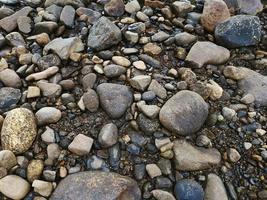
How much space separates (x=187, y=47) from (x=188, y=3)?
0.41 metres

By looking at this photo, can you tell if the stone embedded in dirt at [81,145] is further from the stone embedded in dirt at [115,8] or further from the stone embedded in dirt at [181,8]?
the stone embedded in dirt at [181,8]

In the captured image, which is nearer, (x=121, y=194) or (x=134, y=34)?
(x=121, y=194)

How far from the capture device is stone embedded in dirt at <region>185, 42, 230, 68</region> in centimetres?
231

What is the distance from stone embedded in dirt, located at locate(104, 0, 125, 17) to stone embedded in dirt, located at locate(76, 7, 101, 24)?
71mm

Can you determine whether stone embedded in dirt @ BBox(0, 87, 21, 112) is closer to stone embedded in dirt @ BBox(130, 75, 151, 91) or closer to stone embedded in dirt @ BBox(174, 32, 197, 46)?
stone embedded in dirt @ BBox(130, 75, 151, 91)

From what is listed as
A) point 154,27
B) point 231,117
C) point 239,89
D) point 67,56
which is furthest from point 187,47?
point 67,56

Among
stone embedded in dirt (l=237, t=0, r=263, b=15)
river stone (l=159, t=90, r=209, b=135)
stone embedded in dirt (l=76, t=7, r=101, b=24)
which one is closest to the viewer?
river stone (l=159, t=90, r=209, b=135)

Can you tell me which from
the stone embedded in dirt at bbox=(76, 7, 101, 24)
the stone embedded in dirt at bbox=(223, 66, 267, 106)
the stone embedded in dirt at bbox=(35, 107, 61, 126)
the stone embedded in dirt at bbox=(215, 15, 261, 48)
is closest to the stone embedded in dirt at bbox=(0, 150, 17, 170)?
the stone embedded in dirt at bbox=(35, 107, 61, 126)

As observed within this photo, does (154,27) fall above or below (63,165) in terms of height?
above

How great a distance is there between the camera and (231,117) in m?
2.10

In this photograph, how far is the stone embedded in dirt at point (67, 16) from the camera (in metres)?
2.47

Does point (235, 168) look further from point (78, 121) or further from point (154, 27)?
point (154, 27)

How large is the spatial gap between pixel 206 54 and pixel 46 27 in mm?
1007

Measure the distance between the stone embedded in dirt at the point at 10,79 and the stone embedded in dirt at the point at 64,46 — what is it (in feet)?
0.78
